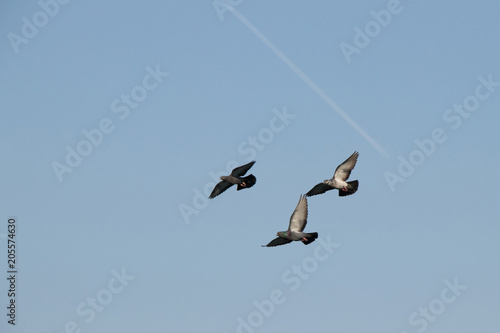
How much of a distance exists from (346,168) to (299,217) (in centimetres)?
513

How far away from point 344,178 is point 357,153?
2173 millimetres

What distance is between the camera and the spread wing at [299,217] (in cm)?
7281

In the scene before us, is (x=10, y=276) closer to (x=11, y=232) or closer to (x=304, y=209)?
(x=11, y=232)

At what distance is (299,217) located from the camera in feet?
239

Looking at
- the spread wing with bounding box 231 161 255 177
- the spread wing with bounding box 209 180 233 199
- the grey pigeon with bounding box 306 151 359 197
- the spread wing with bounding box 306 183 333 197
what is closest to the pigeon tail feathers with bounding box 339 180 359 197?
the grey pigeon with bounding box 306 151 359 197

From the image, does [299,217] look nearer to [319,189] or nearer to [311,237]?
[311,237]

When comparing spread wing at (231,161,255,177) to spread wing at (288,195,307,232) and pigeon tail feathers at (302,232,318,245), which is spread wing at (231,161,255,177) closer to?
spread wing at (288,195,307,232)

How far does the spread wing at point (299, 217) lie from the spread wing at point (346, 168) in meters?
3.15

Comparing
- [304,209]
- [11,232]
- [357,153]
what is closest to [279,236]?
[304,209]

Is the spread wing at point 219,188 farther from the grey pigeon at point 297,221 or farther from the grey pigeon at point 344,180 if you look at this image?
the grey pigeon at point 344,180

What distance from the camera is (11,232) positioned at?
7800 cm

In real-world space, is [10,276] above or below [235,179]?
above

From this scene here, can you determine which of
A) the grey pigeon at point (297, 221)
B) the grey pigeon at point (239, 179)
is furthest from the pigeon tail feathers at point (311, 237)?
the grey pigeon at point (239, 179)

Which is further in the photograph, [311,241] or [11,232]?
[11,232]
